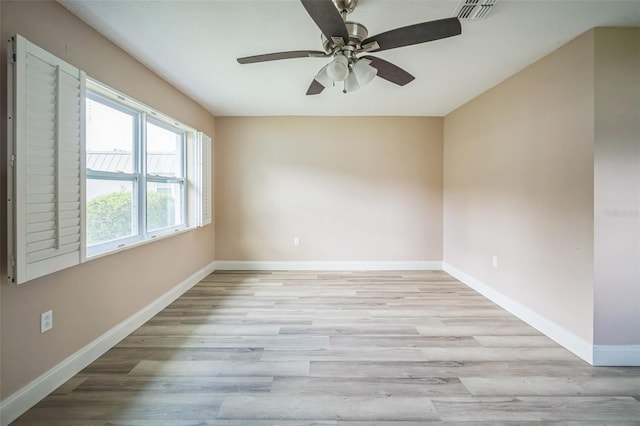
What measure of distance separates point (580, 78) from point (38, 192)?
12.1 feet

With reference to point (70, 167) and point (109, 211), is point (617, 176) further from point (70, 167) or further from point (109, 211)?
point (109, 211)

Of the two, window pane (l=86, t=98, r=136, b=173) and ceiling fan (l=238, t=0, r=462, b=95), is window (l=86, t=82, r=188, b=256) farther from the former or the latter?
ceiling fan (l=238, t=0, r=462, b=95)

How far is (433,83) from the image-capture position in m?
2.90

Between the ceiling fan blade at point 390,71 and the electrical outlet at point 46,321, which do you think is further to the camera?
the ceiling fan blade at point 390,71

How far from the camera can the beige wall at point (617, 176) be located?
1.89 metres

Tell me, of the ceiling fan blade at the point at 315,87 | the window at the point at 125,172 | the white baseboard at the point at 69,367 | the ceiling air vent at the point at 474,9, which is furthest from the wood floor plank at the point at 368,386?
the ceiling air vent at the point at 474,9

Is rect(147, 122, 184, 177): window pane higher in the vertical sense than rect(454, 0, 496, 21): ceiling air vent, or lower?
lower

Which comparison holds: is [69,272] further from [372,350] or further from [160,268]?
[372,350]

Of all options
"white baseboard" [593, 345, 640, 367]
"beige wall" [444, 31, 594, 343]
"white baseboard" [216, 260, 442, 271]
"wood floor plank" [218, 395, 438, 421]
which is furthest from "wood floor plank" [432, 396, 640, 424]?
"white baseboard" [216, 260, 442, 271]

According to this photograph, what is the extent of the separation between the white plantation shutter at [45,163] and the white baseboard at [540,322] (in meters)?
3.63

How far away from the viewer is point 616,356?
6.22 feet

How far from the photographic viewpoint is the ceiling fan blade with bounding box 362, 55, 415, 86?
186 cm

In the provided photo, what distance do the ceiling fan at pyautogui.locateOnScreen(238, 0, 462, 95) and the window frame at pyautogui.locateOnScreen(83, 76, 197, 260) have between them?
1.26m

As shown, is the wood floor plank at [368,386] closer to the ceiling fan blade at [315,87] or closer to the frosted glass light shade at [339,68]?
the frosted glass light shade at [339,68]
